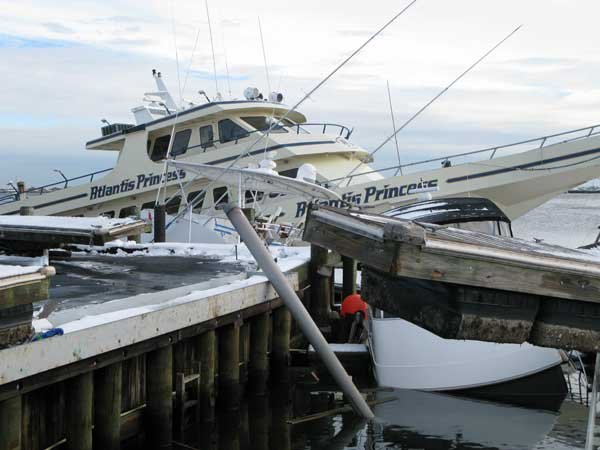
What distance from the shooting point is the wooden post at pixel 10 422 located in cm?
651

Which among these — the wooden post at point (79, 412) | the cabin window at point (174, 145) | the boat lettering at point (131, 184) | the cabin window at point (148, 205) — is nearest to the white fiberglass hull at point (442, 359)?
the wooden post at point (79, 412)

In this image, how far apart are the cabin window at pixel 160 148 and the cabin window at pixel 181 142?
23.5 inches

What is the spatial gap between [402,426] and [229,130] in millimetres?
14783

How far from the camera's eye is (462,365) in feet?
36.7

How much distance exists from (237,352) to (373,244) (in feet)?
19.2

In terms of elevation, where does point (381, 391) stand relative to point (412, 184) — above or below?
below

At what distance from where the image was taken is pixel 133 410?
342 inches

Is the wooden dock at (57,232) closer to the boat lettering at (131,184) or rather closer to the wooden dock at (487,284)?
the wooden dock at (487,284)

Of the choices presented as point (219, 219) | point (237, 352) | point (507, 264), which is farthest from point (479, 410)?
point (219, 219)

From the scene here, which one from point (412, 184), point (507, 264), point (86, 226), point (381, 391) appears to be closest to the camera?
point (507, 264)

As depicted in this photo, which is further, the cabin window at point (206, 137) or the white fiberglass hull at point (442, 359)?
the cabin window at point (206, 137)

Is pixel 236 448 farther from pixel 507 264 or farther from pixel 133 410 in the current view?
pixel 507 264

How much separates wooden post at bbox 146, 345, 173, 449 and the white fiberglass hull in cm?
363

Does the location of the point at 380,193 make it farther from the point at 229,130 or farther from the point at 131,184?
the point at 131,184
